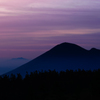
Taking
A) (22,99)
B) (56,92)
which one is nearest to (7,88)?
(22,99)

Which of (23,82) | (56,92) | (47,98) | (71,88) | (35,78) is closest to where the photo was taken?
(56,92)

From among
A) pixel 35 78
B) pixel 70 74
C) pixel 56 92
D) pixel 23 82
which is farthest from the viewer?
pixel 70 74

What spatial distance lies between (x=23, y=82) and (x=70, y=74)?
18.8m

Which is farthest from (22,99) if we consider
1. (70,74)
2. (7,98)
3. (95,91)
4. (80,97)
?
(70,74)

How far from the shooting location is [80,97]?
50344mm

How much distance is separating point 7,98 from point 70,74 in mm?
32256

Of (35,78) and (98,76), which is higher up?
(98,76)

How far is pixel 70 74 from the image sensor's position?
258 feet

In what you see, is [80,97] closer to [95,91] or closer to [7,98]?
[95,91]

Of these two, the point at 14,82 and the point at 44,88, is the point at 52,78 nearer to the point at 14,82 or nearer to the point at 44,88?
the point at 14,82

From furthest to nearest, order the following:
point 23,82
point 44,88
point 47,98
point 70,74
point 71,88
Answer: point 70,74
point 23,82
point 71,88
point 44,88
point 47,98

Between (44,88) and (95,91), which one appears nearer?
(95,91)

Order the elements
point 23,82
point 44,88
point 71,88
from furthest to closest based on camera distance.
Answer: point 23,82 → point 71,88 → point 44,88

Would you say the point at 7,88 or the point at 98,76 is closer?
the point at 98,76
